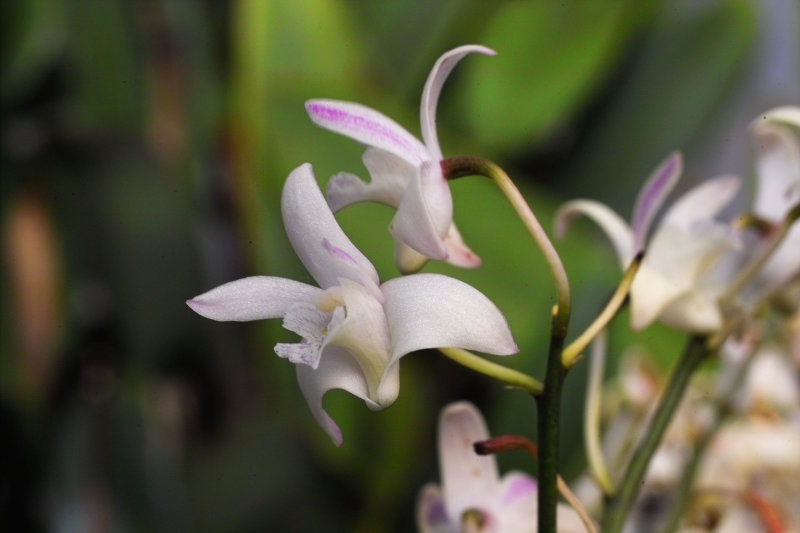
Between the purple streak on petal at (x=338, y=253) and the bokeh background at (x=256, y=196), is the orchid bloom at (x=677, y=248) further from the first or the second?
the bokeh background at (x=256, y=196)

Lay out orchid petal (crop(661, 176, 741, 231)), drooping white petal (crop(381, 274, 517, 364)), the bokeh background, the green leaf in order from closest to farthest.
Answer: drooping white petal (crop(381, 274, 517, 364)) < orchid petal (crop(661, 176, 741, 231)) < the bokeh background < the green leaf

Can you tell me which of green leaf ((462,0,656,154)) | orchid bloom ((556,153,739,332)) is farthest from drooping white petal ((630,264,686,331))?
green leaf ((462,0,656,154))

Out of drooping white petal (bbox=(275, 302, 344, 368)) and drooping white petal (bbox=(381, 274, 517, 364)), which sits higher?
drooping white petal (bbox=(381, 274, 517, 364))

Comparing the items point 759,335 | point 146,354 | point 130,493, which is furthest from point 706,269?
point 146,354

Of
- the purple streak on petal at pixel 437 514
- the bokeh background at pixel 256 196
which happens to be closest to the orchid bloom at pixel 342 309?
the purple streak on petal at pixel 437 514

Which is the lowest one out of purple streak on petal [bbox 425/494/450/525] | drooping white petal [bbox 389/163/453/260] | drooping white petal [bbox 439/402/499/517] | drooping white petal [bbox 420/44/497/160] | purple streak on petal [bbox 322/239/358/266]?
purple streak on petal [bbox 425/494/450/525]

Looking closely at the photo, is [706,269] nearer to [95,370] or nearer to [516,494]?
[516,494]

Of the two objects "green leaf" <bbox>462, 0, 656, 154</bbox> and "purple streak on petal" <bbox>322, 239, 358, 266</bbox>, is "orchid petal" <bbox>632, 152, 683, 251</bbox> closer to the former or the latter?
"purple streak on petal" <bbox>322, 239, 358, 266</bbox>
